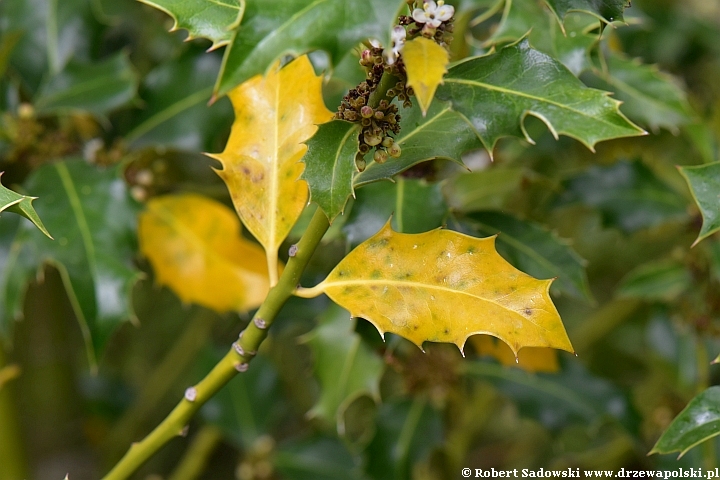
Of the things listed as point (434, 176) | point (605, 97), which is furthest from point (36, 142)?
point (605, 97)

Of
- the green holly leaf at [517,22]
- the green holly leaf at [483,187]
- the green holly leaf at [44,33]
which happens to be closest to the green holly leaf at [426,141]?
the green holly leaf at [517,22]

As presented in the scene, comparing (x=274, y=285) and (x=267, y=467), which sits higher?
(x=274, y=285)

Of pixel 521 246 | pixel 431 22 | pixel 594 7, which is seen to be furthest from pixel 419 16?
pixel 521 246

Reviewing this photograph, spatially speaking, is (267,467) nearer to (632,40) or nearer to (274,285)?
(274,285)

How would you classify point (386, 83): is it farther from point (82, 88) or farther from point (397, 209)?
point (82, 88)

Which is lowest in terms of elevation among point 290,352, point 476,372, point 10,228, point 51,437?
point 51,437
